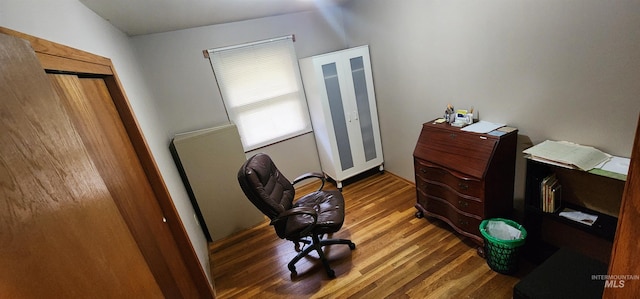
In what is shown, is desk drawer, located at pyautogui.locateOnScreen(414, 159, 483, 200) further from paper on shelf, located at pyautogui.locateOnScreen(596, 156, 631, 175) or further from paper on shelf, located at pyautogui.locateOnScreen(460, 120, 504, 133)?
paper on shelf, located at pyautogui.locateOnScreen(596, 156, 631, 175)

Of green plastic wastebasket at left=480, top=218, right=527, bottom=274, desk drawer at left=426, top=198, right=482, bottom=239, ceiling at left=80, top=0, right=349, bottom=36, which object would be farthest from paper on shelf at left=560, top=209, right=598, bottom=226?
ceiling at left=80, top=0, right=349, bottom=36

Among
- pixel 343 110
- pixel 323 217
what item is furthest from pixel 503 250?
pixel 343 110

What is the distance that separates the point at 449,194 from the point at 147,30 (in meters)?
3.11

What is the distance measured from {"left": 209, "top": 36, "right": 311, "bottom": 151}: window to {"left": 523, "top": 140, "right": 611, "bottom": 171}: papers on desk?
242 cm

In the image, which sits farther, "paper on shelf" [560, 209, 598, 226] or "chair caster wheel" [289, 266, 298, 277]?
"chair caster wheel" [289, 266, 298, 277]

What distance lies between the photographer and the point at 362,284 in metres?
1.92

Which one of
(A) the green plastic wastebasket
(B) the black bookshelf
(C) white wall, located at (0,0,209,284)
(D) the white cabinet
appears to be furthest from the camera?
(D) the white cabinet

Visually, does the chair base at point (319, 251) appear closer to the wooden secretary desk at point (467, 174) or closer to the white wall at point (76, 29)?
the wooden secretary desk at point (467, 174)

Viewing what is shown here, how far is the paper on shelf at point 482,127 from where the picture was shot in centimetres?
195

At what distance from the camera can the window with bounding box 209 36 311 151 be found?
292 centimetres

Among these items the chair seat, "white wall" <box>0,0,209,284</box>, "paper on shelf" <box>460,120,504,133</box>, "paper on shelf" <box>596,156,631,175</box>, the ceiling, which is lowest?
the chair seat

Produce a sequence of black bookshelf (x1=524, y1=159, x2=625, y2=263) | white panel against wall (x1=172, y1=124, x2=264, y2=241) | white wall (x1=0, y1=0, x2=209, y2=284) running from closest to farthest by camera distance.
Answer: white wall (x1=0, y1=0, x2=209, y2=284) → black bookshelf (x1=524, y1=159, x2=625, y2=263) → white panel against wall (x1=172, y1=124, x2=264, y2=241)

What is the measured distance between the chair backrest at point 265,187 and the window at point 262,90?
3.51ft

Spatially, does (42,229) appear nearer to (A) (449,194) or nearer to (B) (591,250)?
(A) (449,194)
